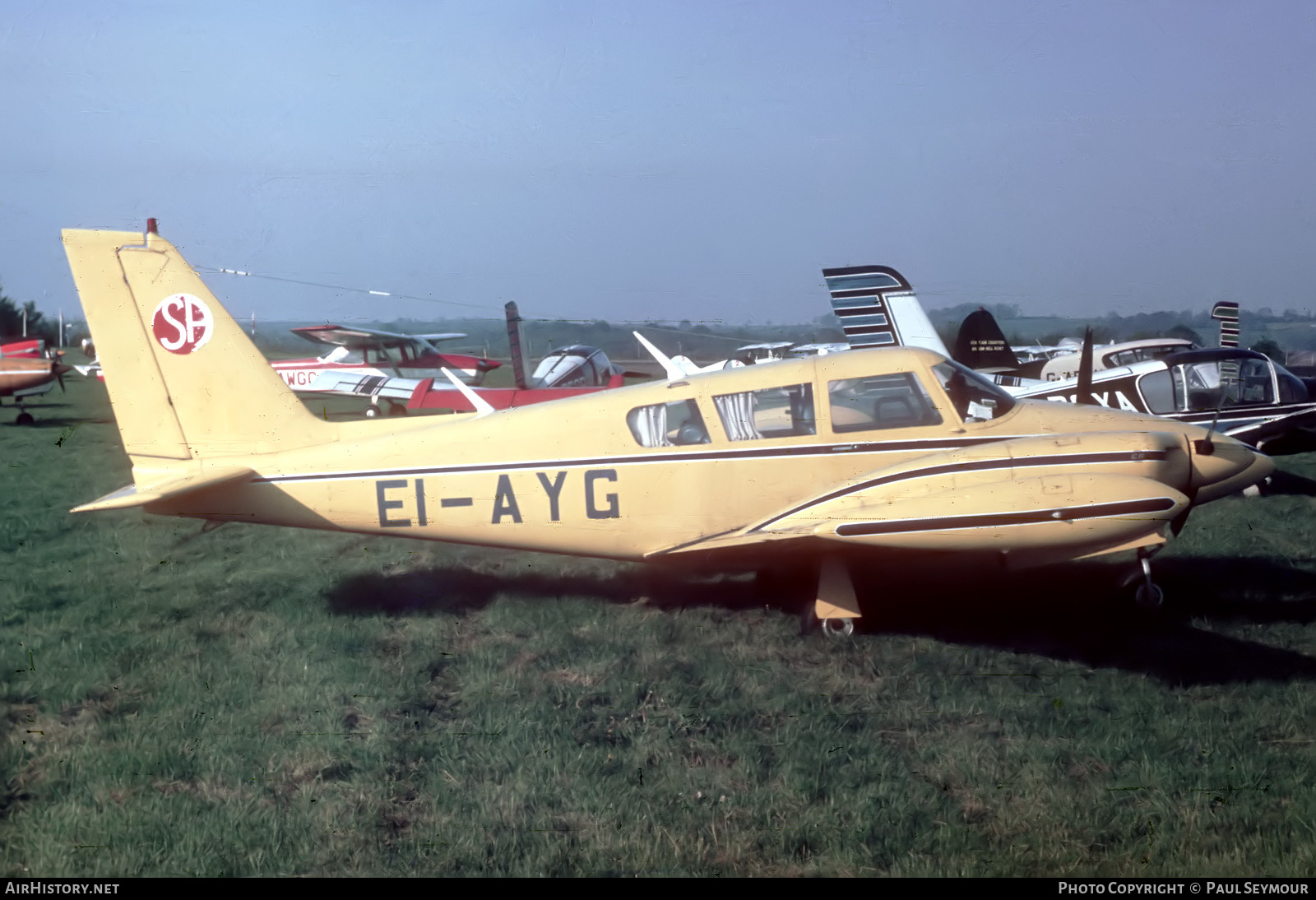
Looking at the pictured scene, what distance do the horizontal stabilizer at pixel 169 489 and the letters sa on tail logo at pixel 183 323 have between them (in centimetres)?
96

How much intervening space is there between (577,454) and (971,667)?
3.01 meters

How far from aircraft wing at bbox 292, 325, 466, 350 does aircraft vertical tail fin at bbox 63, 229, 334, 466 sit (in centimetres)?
1829

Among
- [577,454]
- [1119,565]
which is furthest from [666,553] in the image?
[1119,565]

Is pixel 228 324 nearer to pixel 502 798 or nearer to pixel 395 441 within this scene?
pixel 395 441

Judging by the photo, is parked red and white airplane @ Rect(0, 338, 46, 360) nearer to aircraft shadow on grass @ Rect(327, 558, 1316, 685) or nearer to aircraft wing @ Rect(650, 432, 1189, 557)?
aircraft shadow on grass @ Rect(327, 558, 1316, 685)

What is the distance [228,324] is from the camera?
23.1ft

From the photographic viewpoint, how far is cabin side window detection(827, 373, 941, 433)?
262 inches

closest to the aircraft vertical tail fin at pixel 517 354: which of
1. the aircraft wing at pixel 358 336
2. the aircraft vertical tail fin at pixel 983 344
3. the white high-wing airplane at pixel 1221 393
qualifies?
the aircraft wing at pixel 358 336

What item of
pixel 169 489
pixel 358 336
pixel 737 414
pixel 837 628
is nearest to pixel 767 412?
pixel 737 414

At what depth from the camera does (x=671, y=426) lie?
22.1 ft

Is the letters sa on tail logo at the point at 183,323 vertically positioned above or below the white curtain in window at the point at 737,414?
above

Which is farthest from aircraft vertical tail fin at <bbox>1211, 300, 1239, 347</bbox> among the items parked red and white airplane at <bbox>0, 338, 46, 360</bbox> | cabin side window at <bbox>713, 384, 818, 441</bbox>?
parked red and white airplane at <bbox>0, 338, 46, 360</bbox>

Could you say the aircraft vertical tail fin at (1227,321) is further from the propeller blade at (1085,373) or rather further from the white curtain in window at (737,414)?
the white curtain in window at (737,414)

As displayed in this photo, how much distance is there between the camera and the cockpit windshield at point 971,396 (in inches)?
264
